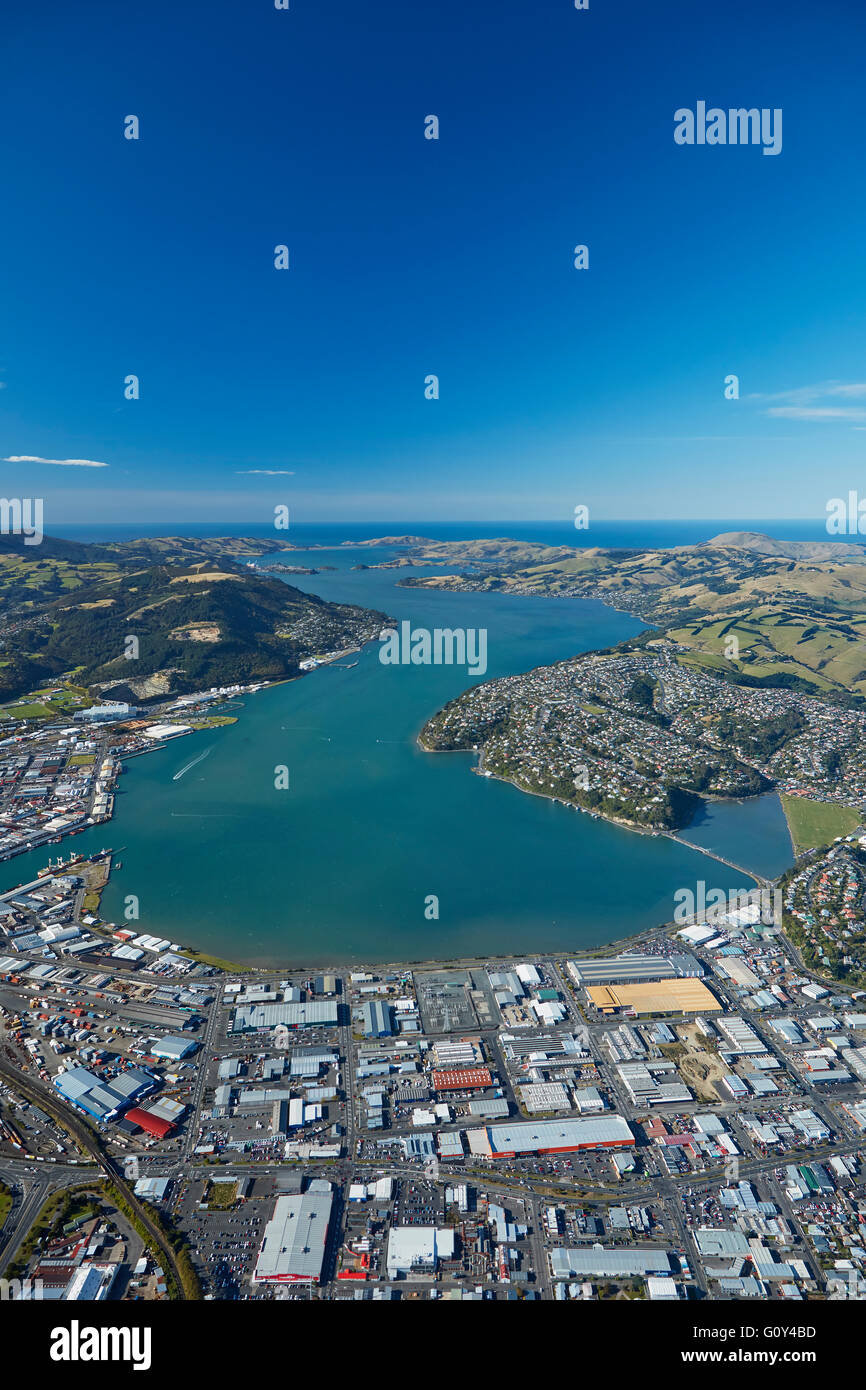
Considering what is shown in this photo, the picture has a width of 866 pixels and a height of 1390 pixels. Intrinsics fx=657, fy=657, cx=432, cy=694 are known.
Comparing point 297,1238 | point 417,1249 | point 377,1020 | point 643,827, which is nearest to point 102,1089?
point 297,1238

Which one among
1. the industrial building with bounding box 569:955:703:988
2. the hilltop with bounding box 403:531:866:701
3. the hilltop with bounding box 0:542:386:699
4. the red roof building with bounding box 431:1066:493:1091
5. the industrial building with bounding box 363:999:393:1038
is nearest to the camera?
the red roof building with bounding box 431:1066:493:1091

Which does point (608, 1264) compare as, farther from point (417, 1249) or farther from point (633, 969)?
point (633, 969)

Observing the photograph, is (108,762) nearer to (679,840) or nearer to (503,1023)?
(503,1023)

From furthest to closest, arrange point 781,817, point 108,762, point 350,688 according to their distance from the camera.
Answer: point 350,688
point 108,762
point 781,817

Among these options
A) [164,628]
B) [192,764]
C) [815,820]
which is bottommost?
[815,820]

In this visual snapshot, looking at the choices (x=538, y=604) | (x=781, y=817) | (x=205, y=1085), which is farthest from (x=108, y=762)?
(x=538, y=604)

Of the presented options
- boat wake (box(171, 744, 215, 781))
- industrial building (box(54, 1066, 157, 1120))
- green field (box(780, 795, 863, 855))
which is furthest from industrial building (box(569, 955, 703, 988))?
boat wake (box(171, 744, 215, 781))

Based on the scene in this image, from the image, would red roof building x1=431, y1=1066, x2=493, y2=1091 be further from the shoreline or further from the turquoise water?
the shoreline
